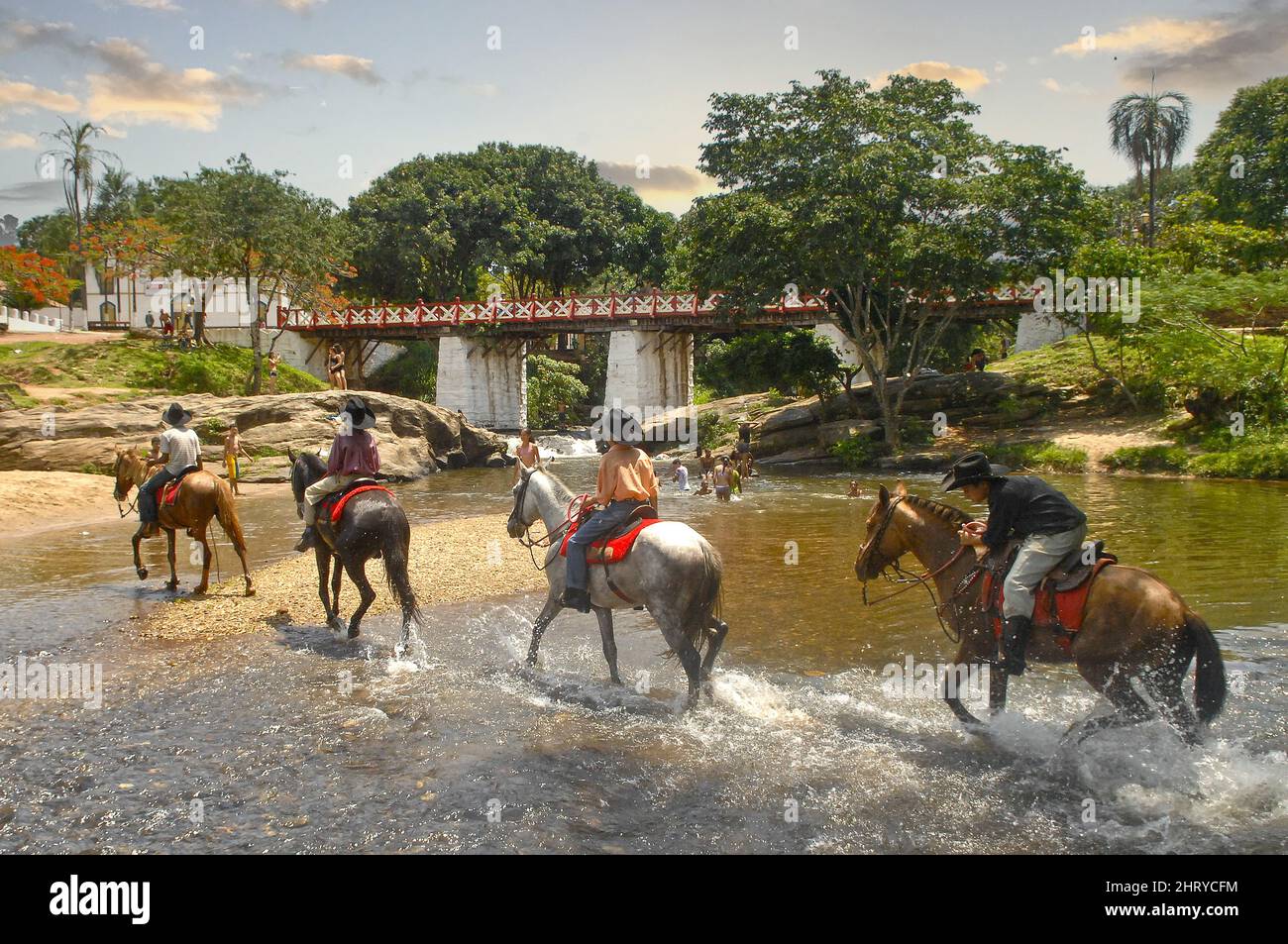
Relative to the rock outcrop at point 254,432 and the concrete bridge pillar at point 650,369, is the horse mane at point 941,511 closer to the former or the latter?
the rock outcrop at point 254,432

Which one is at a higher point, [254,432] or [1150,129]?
[1150,129]

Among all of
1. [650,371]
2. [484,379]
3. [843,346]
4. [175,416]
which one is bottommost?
[175,416]

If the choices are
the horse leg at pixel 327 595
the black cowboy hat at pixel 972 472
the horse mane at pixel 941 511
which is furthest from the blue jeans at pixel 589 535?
the horse leg at pixel 327 595

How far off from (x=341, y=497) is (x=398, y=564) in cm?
122

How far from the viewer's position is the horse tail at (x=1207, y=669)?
6.01m

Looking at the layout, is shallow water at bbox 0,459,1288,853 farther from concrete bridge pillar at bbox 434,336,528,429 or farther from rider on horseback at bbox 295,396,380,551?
concrete bridge pillar at bbox 434,336,528,429

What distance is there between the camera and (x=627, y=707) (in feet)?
27.6

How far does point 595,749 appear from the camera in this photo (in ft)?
24.1

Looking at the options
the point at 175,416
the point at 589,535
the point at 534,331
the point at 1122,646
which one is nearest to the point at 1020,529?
Result: the point at 1122,646

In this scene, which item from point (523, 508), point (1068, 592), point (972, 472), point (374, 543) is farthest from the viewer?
point (374, 543)

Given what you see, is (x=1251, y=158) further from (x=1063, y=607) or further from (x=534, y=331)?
(x=1063, y=607)

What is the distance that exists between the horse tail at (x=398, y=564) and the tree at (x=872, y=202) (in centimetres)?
2439
